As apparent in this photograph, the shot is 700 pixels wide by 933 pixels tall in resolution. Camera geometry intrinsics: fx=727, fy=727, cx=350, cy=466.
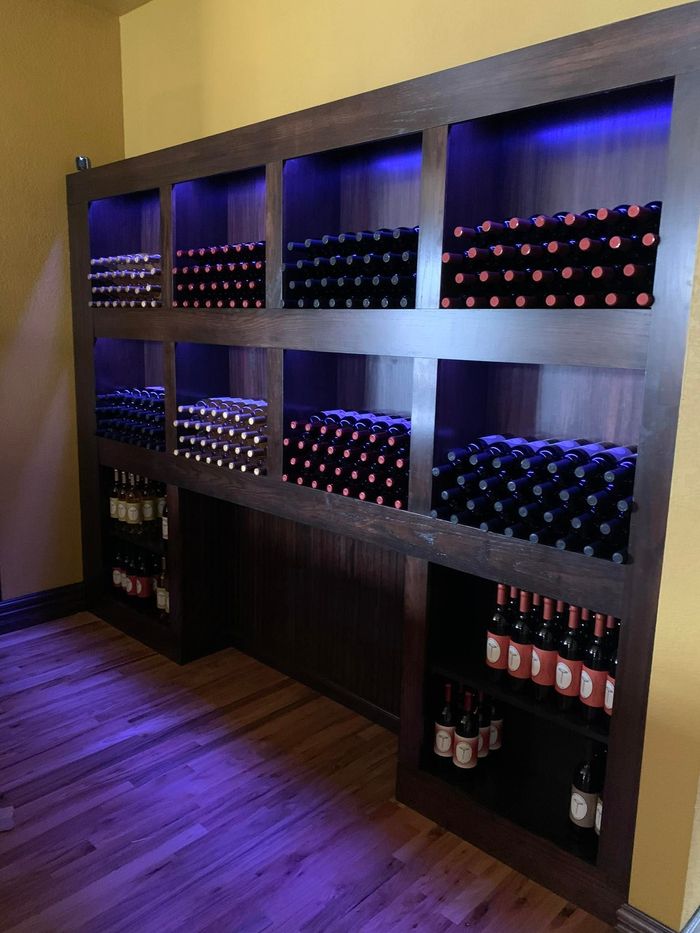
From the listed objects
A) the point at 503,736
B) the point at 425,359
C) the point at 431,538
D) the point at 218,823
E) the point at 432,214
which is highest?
the point at 432,214

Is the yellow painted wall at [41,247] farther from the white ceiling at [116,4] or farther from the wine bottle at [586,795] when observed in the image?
the wine bottle at [586,795]

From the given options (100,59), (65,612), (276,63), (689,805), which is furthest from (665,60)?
(65,612)

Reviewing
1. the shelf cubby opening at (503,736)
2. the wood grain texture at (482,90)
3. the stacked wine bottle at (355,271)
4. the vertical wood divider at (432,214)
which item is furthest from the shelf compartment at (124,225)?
the shelf cubby opening at (503,736)

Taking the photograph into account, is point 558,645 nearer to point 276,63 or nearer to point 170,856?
point 170,856

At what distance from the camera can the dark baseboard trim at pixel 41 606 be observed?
3617 mm

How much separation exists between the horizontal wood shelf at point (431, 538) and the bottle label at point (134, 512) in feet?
1.61

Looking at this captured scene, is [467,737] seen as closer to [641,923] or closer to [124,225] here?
[641,923]

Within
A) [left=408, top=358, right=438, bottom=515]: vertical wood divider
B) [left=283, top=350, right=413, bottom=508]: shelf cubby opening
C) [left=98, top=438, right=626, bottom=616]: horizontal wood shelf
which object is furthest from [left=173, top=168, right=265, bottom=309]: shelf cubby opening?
[left=408, top=358, right=438, bottom=515]: vertical wood divider

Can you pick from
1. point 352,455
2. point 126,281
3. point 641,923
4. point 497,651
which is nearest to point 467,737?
point 497,651

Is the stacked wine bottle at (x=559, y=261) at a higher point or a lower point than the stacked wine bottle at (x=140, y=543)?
higher

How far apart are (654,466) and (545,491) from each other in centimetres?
29

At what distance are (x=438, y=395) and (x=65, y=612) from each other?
266 centimetres

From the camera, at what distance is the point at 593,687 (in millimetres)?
1935

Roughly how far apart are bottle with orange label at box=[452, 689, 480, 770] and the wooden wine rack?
0.09 metres
